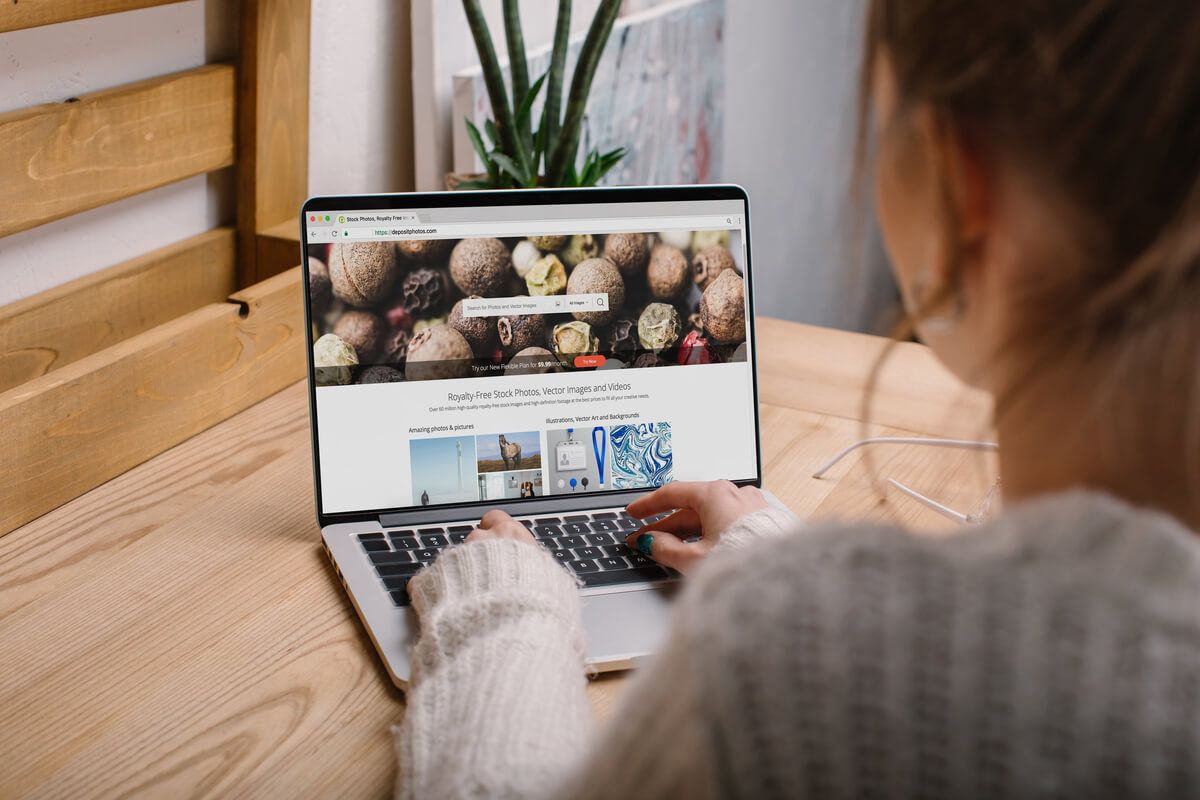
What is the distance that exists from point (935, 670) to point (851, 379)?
79 cm

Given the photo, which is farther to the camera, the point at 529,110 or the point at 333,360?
the point at 529,110

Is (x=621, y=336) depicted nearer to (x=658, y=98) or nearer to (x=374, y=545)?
(x=374, y=545)

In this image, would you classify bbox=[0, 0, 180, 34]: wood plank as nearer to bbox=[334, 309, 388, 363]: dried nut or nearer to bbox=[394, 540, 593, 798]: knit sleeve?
bbox=[334, 309, 388, 363]: dried nut

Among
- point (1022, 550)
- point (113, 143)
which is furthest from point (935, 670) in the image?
point (113, 143)

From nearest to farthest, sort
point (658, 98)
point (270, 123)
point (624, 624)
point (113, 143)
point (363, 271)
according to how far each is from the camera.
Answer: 1. point (624, 624)
2. point (363, 271)
3. point (113, 143)
4. point (270, 123)
5. point (658, 98)

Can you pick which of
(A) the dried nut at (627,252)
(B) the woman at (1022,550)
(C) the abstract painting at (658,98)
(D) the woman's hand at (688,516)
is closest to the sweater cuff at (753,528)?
(D) the woman's hand at (688,516)

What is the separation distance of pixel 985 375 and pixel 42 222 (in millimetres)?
765

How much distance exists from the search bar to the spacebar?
205 millimetres

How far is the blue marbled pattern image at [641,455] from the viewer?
0.83m

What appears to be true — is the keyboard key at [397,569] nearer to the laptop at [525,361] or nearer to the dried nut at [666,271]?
the laptop at [525,361]

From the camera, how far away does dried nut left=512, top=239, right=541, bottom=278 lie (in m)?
0.81

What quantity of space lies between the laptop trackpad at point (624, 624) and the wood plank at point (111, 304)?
55 cm

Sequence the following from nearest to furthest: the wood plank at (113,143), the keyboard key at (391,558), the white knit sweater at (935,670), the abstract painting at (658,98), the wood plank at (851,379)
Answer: the white knit sweater at (935,670)
the keyboard key at (391,558)
the wood plank at (113,143)
the wood plank at (851,379)
the abstract painting at (658,98)

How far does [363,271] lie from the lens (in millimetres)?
790
